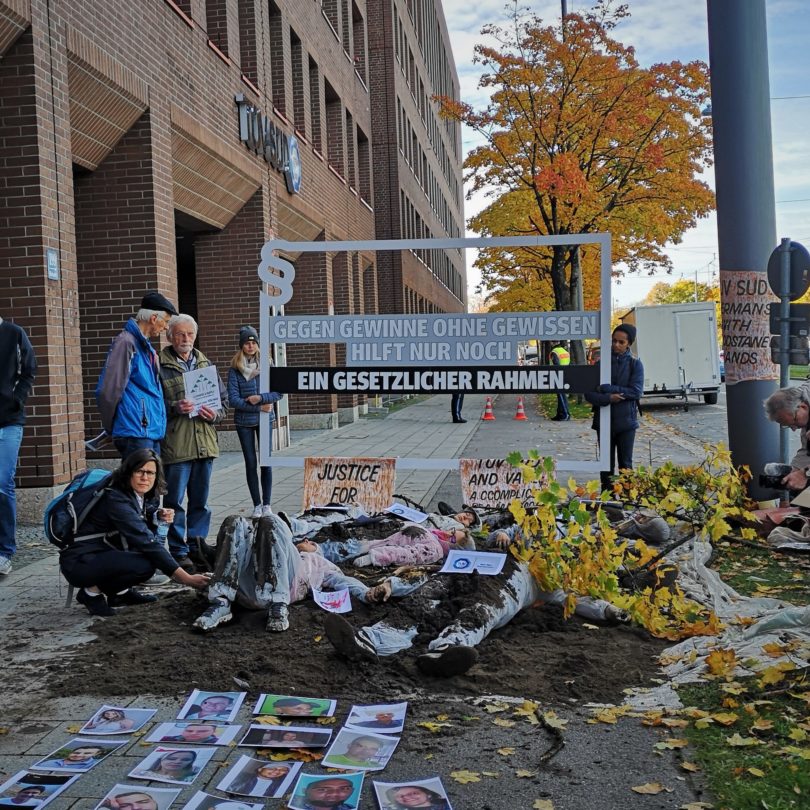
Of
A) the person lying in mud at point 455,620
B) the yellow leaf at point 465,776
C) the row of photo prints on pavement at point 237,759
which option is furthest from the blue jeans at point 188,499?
the yellow leaf at point 465,776

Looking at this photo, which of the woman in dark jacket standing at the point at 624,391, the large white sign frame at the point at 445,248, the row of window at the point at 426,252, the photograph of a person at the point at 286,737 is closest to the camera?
the photograph of a person at the point at 286,737

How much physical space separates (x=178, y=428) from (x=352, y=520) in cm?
154

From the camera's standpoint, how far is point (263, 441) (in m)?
7.97

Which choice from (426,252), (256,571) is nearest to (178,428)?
(256,571)

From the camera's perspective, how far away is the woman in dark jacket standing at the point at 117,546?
548 cm

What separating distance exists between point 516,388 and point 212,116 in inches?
338

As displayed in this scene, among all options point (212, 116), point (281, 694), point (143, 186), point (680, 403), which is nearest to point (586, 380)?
point (281, 694)

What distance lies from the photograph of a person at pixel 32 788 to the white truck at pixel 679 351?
24.2 meters

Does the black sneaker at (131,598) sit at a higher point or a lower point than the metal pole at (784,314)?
lower

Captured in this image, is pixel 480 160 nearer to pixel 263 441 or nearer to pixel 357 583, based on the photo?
pixel 263 441

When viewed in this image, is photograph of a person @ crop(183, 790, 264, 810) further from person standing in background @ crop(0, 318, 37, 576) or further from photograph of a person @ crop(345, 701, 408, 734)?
person standing in background @ crop(0, 318, 37, 576)

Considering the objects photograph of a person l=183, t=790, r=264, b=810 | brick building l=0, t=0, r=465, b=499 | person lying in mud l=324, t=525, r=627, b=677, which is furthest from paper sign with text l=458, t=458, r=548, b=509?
photograph of a person l=183, t=790, r=264, b=810

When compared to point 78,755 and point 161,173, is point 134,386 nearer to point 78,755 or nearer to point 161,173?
point 78,755

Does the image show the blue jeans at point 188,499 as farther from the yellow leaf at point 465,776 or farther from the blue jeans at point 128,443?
the yellow leaf at point 465,776
